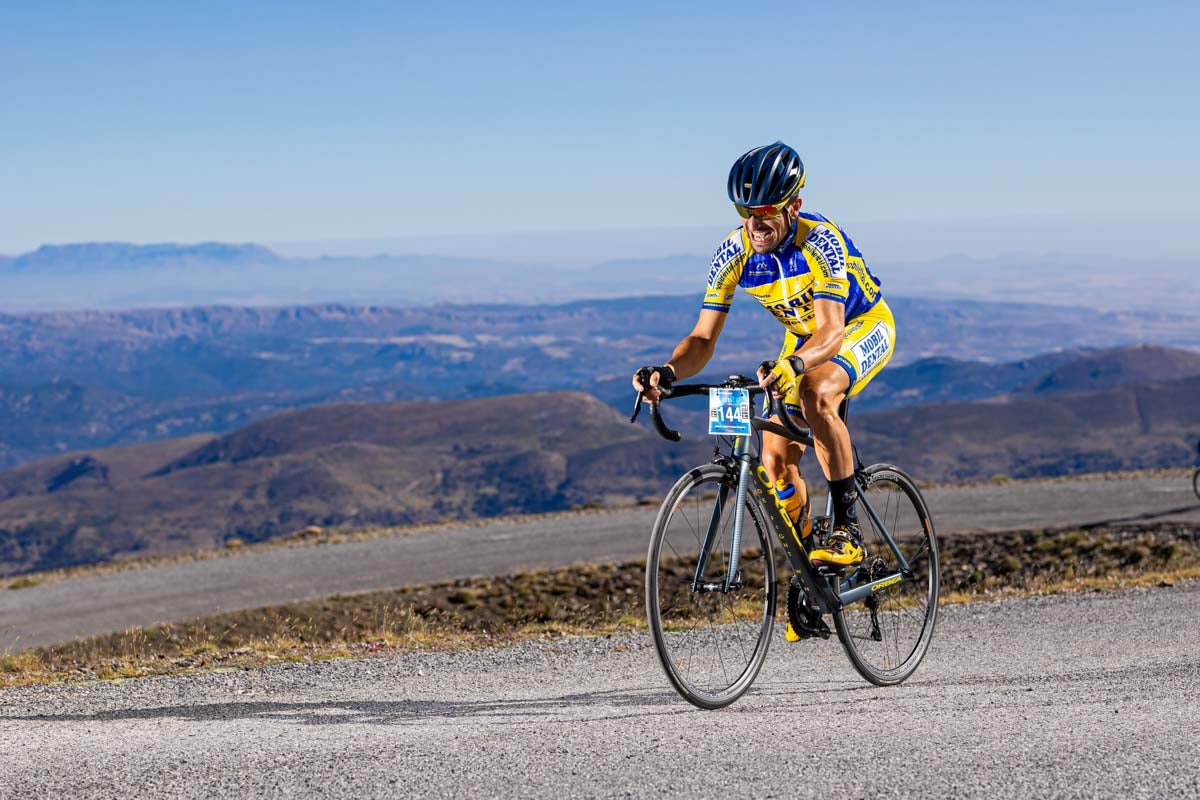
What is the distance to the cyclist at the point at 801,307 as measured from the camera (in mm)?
6262

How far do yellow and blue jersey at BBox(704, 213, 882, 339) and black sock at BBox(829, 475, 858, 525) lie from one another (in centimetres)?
90

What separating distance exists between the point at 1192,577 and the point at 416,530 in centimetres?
2026

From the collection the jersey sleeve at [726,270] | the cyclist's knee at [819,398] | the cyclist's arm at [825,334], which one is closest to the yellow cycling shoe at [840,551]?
the cyclist's knee at [819,398]

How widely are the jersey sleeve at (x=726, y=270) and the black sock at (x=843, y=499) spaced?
1225mm

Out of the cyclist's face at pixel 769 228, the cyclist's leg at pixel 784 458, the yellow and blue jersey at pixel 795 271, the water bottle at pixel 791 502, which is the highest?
the cyclist's face at pixel 769 228

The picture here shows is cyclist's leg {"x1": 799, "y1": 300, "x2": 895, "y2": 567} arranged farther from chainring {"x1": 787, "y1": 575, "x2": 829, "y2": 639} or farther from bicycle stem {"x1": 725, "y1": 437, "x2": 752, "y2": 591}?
bicycle stem {"x1": 725, "y1": 437, "x2": 752, "y2": 591}

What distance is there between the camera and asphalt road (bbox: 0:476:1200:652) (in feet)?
70.6

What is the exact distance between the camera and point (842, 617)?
6.70 m

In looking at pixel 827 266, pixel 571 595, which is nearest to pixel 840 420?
pixel 827 266

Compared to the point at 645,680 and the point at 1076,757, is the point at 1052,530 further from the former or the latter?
the point at 1076,757

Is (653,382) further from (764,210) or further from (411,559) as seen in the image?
(411,559)

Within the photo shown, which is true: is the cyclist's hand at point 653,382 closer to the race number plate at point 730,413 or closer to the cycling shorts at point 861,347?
the race number plate at point 730,413

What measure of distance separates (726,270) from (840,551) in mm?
1748

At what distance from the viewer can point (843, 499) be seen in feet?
21.7
